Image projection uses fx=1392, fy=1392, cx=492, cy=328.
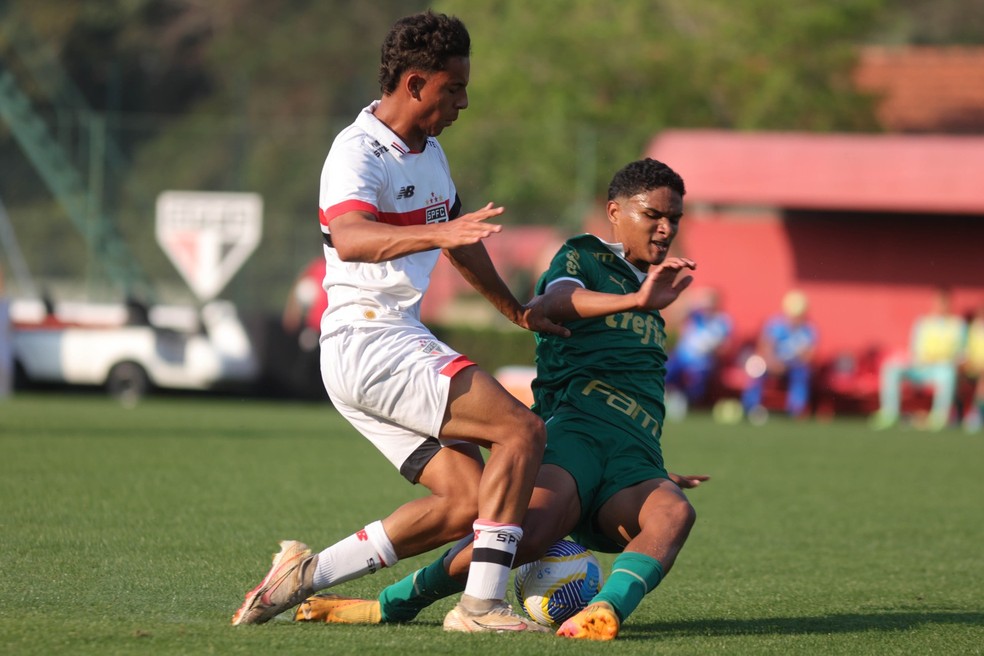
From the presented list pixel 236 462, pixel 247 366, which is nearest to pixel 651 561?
pixel 236 462

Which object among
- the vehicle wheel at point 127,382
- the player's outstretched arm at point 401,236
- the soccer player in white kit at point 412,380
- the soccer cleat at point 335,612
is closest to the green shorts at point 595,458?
the soccer player in white kit at point 412,380

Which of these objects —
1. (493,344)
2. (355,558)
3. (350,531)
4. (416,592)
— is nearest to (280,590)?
(355,558)

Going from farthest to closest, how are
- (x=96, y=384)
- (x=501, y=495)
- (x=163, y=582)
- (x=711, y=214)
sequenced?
(x=711, y=214) → (x=96, y=384) → (x=163, y=582) → (x=501, y=495)

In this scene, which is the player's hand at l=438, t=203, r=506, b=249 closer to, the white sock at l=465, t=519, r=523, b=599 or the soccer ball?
the white sock at l=465, t=519, r=523, b=599

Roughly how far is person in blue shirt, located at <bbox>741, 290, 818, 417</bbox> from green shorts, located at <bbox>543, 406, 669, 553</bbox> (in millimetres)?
14653

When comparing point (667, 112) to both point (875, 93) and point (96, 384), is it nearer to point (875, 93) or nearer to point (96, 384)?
point (875, 93)

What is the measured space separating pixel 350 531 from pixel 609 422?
253 centimetres

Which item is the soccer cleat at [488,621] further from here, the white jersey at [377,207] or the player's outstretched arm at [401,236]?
the player's outstretched arm at [401,236]

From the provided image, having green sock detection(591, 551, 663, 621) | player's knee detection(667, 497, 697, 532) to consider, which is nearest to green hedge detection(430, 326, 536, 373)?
player's knee detection(667, 497, 697, 532)

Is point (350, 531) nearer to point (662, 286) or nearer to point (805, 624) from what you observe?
point (805, 624)

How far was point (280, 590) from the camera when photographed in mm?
4832

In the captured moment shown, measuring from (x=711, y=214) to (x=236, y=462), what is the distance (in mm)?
13695

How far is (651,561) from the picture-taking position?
488 cm

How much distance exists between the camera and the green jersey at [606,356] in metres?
5.39
